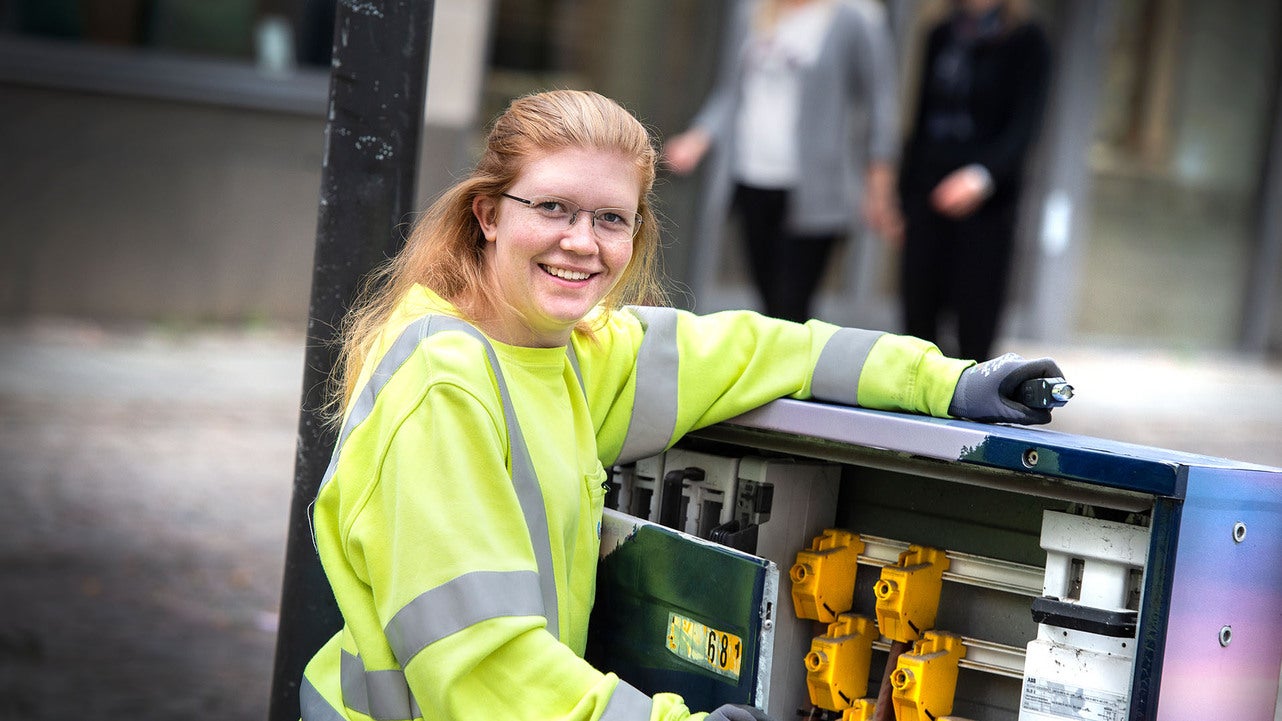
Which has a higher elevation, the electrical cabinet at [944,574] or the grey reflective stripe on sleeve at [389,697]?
the electrical cabinet at [944,574]

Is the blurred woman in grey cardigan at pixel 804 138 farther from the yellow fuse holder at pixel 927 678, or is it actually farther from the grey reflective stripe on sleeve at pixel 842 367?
the yellow fuse holder at pixel 927 678

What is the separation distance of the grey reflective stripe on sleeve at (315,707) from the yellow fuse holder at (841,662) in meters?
0.76

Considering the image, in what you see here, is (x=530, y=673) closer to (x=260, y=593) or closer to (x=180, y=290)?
(x=260, y=593)

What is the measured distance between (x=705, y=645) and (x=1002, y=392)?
0.60m

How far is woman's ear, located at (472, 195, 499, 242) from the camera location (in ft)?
7.25

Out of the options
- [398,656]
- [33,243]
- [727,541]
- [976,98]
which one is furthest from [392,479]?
[33,243]

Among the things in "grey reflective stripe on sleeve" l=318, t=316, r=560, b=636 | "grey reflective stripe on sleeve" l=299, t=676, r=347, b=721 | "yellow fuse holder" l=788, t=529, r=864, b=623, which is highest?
"grey reflective stripe on sleeve" l=318, t=316, r=560, b=636

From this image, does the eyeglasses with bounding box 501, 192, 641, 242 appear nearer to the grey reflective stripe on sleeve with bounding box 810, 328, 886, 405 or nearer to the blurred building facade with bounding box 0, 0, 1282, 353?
the grey reflective stripe on sleeve with bounding box 810, 328, 886, 405

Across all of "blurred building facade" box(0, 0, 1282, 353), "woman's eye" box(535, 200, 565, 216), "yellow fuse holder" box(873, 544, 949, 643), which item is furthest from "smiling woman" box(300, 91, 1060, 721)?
"blurred building facade" box(0, 0, 1282, 353)

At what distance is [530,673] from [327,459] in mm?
786

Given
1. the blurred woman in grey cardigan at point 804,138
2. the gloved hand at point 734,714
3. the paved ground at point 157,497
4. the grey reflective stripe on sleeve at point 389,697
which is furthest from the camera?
the blurred woman in grey cardigan at point 804,138

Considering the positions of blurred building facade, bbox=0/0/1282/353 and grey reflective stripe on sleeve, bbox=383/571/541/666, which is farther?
blurred building facade, bbox=0/0/1282/353

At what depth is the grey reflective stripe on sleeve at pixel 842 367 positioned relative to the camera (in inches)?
93.6

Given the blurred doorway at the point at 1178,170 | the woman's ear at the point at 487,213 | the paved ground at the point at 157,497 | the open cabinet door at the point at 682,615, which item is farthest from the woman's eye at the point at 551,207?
the blurred doorway at the point at 1178,170
